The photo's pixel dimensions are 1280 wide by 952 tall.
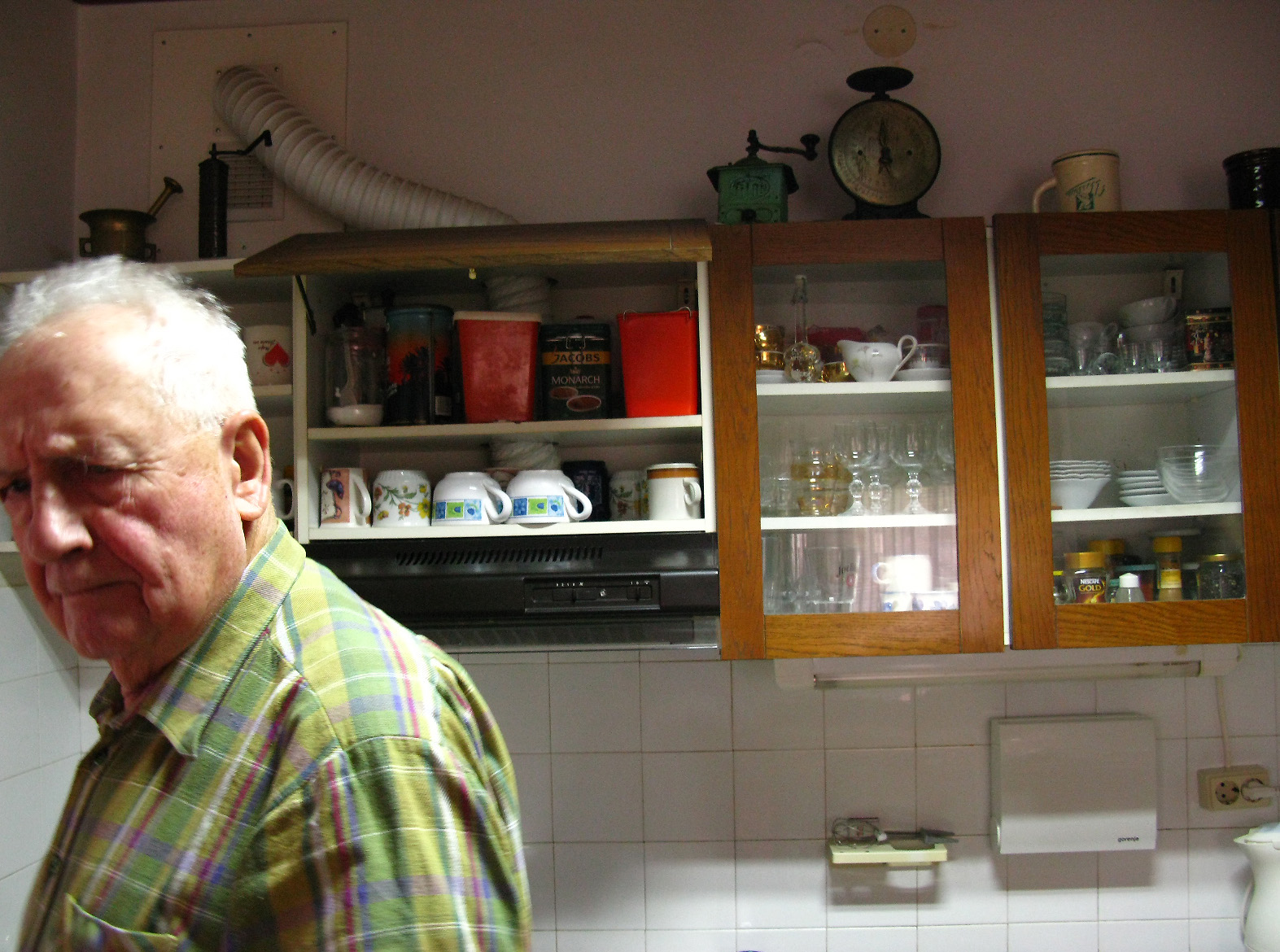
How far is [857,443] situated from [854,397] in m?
0.08

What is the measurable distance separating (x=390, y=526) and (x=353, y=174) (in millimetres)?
691

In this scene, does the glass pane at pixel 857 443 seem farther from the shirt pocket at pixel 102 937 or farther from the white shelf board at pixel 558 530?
the shirt pocket at pixel 102 937

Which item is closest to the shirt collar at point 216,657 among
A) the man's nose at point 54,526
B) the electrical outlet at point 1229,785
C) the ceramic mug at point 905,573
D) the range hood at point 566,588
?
the man's nose at point 54,526

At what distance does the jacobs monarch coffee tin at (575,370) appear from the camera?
1756 mm

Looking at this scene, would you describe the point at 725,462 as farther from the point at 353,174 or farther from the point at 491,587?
the point at 353,174

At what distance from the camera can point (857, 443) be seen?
1.79 meters

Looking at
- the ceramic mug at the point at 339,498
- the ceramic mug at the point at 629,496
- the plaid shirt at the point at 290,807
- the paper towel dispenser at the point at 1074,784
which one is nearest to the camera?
the plaid shirt at the point at 290,807

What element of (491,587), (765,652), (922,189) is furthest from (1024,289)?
(491,587)

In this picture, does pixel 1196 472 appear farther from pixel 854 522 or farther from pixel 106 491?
pixel 106 491

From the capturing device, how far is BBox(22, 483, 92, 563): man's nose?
29.6 inches

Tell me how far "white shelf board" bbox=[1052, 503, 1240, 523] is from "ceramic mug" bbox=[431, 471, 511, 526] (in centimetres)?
93

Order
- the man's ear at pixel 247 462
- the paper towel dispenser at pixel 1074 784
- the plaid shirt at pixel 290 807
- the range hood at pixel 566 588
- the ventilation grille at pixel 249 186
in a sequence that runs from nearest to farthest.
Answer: the plaid shirt at pixel 290 807, the man's ear at pixel 247 462, the range hood at pixel 566 588, the paper towel dispenser at pixel 1074 784, the ventilation grille at pixel 249 186

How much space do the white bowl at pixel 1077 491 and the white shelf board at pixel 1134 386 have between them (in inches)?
5.1

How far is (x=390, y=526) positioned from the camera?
1731mm
